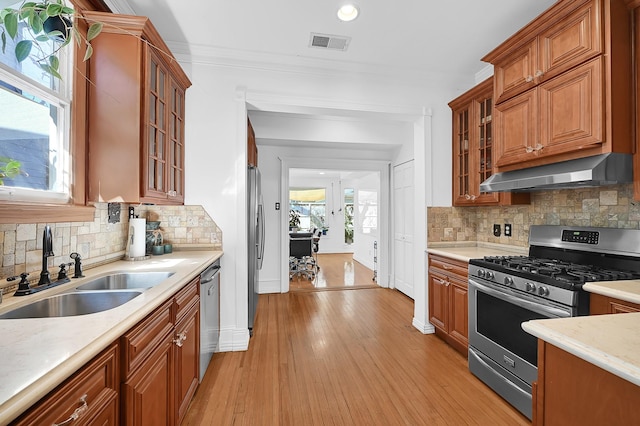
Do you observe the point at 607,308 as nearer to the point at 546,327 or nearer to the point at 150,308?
the point at 546,327

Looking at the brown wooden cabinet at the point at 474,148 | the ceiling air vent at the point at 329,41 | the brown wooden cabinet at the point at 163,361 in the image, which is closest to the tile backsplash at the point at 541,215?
the brown wooden cabinet at the point at 474,148

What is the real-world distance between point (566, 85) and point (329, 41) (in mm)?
1782

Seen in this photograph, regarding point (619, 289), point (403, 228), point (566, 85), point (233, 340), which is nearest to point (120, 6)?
point (233, 340)

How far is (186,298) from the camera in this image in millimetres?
1779

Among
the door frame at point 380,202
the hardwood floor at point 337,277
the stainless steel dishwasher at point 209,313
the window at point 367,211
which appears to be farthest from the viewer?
the window at point 367,211

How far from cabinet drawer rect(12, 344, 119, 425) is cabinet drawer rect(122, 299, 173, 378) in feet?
0.16

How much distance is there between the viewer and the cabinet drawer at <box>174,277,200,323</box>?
1.65m

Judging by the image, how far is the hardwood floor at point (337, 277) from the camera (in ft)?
17.2

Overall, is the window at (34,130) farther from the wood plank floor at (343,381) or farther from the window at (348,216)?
the window at (348,216)

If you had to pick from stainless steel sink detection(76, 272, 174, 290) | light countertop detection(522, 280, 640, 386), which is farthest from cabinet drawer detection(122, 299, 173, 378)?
light countertop detection(522, 280, 640, 386)

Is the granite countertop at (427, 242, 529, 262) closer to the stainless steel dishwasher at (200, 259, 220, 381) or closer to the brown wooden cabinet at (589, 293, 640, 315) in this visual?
the brown wooden cabinet at (589, 293, 640, 315)

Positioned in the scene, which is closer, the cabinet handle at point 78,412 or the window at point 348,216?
the cabinet handle at point 78,412

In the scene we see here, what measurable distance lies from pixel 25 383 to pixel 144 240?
1.82m

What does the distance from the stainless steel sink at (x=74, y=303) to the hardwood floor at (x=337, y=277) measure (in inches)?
144
